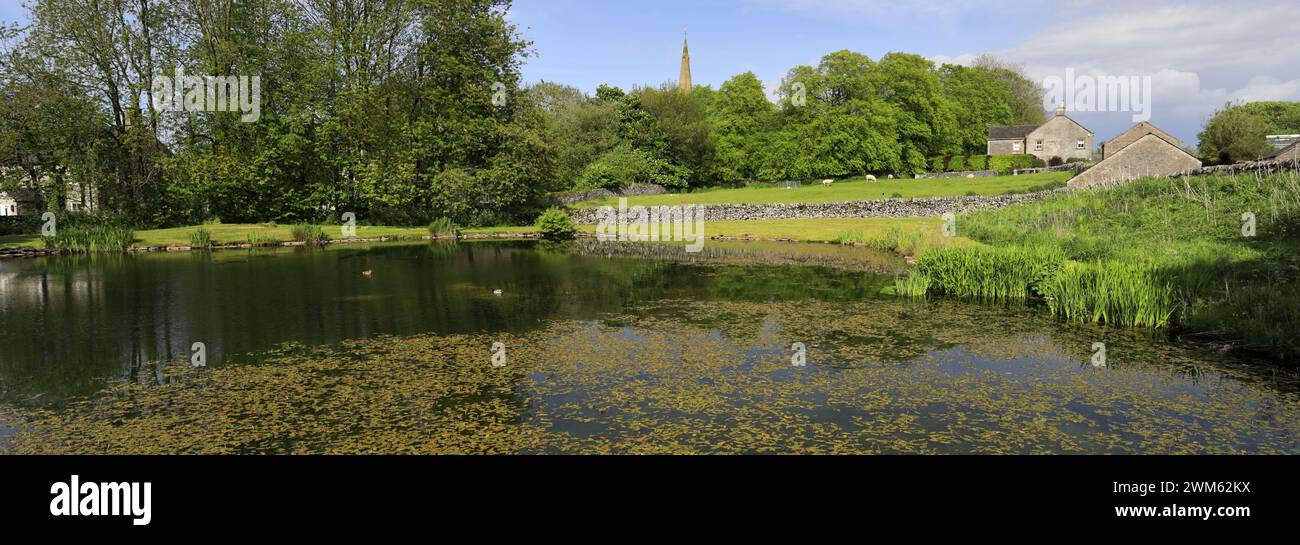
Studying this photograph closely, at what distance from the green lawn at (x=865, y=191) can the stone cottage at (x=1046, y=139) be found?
71.1 ft

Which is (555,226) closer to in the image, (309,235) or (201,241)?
(309,235)

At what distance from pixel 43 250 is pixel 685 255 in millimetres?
26678

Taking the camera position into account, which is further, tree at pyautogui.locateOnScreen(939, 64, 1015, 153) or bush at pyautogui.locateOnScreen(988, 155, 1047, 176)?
tree at pyautogui.locateOnScreen(939, 64, 1015, 153)

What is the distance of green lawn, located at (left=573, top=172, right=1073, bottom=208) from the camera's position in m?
50.6

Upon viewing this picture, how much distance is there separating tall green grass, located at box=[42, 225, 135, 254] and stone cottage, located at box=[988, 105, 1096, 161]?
245 ft

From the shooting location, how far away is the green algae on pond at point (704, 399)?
8.02 metres

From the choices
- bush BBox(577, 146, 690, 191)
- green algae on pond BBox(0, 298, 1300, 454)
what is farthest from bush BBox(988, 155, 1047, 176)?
green algae on pond BBox(0, 298, 1300, 454)

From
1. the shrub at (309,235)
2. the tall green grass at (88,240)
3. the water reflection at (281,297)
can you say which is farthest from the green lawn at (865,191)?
the tall green grass at (88,240)

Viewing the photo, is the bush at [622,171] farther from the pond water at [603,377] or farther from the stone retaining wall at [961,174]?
the pond water at [603,377]

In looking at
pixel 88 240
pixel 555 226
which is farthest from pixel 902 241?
pixel 88 240

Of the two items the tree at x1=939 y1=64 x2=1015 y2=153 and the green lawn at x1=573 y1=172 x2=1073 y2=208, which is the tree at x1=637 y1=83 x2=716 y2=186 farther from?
the tree at x1=939 y1=64 x2=1015 y2=153

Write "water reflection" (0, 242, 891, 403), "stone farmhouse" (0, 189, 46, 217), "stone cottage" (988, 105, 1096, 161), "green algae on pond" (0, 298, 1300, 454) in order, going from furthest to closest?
"stone cottage" (988, 105, 1096, 161)
"stone farmhouse" (0, 189, 46, 217)
"water reflection" (0, 242, 891, 403)
"green algae on pond" (0, 298, 1300, 454)
